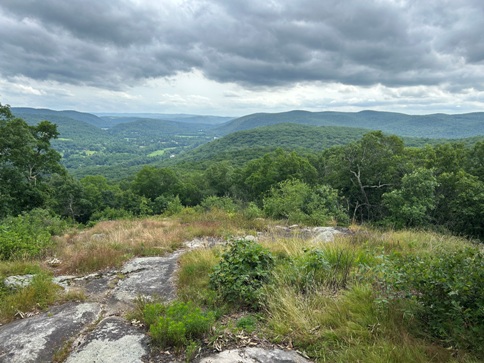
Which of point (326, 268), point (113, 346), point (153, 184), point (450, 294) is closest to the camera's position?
point (450, 294)

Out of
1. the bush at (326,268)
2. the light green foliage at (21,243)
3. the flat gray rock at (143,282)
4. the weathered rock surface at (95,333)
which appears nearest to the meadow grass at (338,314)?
the bush at (326,268)

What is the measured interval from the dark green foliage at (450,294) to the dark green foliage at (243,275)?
1.83 m

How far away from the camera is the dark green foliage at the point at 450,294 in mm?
2627

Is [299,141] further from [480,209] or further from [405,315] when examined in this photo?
[405,315]

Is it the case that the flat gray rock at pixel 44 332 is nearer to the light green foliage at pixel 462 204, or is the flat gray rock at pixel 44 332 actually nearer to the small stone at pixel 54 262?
the small stone at pixel 54 262

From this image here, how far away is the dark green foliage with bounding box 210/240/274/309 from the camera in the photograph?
406cm

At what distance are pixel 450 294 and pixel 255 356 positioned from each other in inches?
80.7

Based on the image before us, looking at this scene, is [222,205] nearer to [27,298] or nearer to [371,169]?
[371,169]

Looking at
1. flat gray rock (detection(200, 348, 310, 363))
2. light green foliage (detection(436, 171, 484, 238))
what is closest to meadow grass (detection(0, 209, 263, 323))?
flat gray rock (detection(200, 348, 310, 363))

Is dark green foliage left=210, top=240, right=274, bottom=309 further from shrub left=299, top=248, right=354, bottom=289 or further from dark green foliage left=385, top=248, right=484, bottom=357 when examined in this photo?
dark green foliage left=385, top=248, right=484, bottom=357

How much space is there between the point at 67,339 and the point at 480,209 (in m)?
25.8

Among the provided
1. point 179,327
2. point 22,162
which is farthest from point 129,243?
point 22,162

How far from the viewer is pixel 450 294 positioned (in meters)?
2.62

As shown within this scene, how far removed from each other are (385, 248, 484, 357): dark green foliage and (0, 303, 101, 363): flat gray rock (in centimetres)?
408
